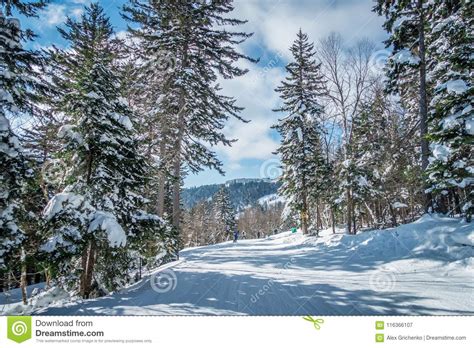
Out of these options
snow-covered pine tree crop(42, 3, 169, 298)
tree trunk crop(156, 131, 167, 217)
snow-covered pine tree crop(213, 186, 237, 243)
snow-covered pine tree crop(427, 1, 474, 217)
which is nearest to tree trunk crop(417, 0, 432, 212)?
snow-covered pine tree crop(427, 1, 474, 217)

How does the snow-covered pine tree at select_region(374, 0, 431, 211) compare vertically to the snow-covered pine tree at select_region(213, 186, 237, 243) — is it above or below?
above

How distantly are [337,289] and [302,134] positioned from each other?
1536 cm

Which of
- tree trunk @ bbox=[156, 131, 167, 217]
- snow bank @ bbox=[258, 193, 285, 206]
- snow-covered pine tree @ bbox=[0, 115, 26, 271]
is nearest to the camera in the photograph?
snow-covered pine tree @ bbox=[0, 115, 26, 271]

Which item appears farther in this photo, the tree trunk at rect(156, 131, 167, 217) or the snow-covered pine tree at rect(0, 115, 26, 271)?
the tree trunk at rect(156, 131, 167, 217)

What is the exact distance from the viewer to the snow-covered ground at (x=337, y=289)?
3.18 m

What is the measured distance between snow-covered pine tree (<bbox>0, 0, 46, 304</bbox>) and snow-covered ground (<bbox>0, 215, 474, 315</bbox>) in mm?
1105

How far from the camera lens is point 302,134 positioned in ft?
59.6

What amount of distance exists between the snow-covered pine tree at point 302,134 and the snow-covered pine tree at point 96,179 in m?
14.1

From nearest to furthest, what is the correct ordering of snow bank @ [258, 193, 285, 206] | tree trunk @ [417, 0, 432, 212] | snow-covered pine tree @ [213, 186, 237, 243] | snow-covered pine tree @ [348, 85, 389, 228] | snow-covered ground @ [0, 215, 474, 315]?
snow-covered ground @ [0, 215, 474, 315], tree trunk @ [417, 0, 432, 212], snow-covered pine tree @ [348, 85, 389, 228], snow bank @ [258, 193, 285, 206], snow-covered pine tree @ [213, 186, 237, 243]

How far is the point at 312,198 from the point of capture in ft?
65.5

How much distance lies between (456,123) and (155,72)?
10.4 m

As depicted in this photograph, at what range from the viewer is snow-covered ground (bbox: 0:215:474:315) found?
3184 mm

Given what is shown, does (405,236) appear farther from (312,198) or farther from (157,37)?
(312,198)

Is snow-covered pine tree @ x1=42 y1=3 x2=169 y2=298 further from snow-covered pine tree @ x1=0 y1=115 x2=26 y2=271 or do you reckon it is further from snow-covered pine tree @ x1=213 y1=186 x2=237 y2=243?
snow-covered pine tree @ x1=213 y1=186 x2=237 y2=243
